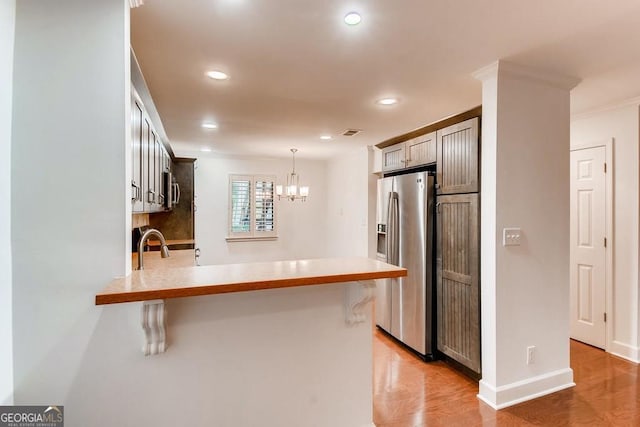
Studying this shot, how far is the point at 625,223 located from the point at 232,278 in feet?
12.2

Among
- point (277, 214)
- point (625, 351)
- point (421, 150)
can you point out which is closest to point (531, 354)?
point (625, 351)

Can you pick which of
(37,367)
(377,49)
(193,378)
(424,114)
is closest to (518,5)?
(377,49)

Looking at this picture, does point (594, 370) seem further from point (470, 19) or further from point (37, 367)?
point (37, 367)

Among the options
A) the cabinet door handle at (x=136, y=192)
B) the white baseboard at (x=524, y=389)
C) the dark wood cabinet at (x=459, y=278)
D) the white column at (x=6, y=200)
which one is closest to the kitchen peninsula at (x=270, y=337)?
the white column at (x=6, y=200)

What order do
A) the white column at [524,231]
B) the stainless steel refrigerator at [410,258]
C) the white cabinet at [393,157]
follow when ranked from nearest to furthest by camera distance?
the white column at [524,231]
the stainless steel refrigerator at [410,258]
the white cabinet at [393,157]

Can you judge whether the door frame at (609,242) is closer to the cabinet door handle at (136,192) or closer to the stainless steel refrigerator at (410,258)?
the stainless steel refrigerator at (410,258)

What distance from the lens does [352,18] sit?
1.60 meters

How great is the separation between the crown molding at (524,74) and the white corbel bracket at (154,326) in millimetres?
2474

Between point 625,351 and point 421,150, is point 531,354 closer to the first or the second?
point 625,351

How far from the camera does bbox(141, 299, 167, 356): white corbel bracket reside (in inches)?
51.6

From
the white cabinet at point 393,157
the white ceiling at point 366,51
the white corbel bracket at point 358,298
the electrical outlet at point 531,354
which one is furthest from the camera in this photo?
the white cabinet at point 393,157

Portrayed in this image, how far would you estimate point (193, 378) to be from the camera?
1487mm

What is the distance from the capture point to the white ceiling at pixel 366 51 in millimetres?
1553

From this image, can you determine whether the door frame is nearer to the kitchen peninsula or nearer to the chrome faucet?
the kitchen peninsula
